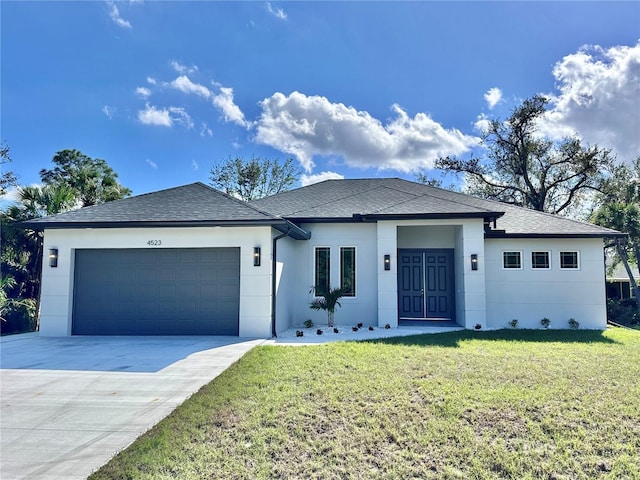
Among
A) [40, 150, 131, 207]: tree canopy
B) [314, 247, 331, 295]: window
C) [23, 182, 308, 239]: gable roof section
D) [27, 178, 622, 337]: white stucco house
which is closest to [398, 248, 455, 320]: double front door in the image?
[27, 178, 622, 337]: white stucco house

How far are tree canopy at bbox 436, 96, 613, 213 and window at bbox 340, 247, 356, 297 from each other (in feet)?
59.3

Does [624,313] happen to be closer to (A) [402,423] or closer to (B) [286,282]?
(B) [286,282]

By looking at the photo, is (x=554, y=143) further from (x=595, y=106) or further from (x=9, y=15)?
(x=9, y=15)

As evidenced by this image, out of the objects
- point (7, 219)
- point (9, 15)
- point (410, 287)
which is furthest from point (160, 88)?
point (410, 287)

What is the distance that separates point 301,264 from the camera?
11922 mm

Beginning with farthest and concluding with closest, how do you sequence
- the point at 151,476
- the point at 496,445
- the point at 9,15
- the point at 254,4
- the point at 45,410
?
the point at 254,4, the point at 9,15, the point at 45,410, the point at 496,445, the point at 151,476

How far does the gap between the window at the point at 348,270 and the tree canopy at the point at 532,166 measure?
712 inches

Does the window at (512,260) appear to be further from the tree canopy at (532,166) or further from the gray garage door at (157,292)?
the tree canopy at (532,166)

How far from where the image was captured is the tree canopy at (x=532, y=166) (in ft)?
76.8

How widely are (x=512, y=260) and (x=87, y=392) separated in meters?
11.6

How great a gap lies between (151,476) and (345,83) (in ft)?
55.0

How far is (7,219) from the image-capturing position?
12.2 metres

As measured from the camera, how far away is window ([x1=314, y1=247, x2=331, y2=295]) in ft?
38.7

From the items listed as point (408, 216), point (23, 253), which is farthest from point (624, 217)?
point (23, 253)
